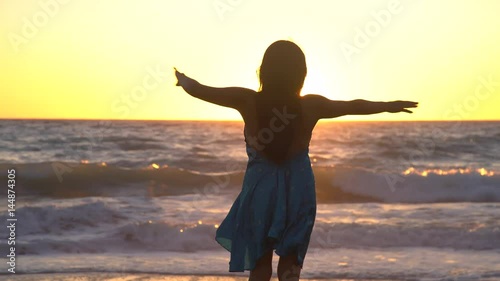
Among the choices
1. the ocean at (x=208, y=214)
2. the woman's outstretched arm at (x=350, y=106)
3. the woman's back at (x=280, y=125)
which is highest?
the woman's outstretched arm at (x=350, y=106)

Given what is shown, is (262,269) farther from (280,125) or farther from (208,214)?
(208,214)

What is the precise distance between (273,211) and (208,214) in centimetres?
834

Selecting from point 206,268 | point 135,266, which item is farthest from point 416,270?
point 135,266

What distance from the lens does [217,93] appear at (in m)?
3.94

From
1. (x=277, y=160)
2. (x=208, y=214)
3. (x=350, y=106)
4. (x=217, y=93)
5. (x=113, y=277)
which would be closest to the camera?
(x=217, y=93)

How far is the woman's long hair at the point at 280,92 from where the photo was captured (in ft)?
13.3

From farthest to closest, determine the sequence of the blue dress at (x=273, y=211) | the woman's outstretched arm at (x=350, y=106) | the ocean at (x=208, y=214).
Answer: the ocean at (x=208, y=214)
the blue dress at (x=273, y=211)
the woman's outstretched arm at (x=350, y=106)

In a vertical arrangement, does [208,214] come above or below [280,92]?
below

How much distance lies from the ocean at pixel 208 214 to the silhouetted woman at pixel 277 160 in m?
3.53

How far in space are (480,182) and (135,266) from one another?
492 inches

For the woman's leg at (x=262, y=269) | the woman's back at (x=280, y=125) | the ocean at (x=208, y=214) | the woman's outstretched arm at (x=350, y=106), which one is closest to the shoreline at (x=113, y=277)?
the ocean at (x=208, y=214)

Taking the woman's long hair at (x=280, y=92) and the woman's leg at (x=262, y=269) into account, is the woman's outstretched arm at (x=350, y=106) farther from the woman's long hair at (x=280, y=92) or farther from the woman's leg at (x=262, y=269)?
the woman's leg at (x=262, y=269)

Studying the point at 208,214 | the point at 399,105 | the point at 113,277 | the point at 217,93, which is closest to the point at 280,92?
the point at 217,93

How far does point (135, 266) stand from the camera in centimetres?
817
